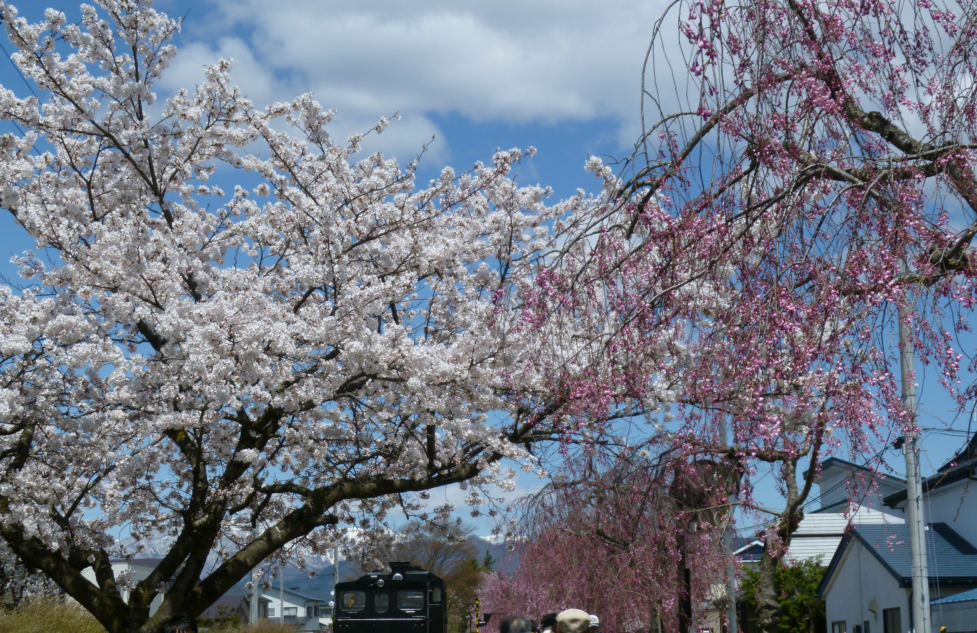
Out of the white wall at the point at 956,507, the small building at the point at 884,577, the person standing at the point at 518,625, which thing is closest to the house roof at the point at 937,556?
the small building at the point at 884,577

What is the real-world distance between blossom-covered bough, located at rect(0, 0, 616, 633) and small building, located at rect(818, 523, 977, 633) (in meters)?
11.0

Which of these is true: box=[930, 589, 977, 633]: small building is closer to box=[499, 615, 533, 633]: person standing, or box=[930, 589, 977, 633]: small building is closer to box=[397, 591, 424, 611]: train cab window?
box=[397, 591, 424, 611]: train cab window

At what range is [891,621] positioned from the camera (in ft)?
71.9

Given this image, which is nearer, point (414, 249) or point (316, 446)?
point (414, 249)

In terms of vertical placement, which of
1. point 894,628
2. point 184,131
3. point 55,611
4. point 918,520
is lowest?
point 894,628

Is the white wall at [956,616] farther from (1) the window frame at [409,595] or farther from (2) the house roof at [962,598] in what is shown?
(1) the window frame at [409,595]

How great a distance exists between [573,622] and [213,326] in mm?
5717

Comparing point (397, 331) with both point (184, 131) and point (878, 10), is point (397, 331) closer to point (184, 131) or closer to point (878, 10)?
point (184, 131)

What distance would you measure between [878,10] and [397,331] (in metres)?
7.68

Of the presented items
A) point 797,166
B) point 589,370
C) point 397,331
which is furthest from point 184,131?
point 797,166

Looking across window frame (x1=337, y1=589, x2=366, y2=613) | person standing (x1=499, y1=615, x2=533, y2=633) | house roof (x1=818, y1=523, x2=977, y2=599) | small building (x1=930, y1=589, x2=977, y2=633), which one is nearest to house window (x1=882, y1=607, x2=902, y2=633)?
house roof (x1=818, y1=523, x2=977, y2=599)

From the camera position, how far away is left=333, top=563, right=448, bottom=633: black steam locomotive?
1653cm

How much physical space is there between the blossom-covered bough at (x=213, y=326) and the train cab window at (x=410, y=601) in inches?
124

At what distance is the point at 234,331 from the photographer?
34.7ft
